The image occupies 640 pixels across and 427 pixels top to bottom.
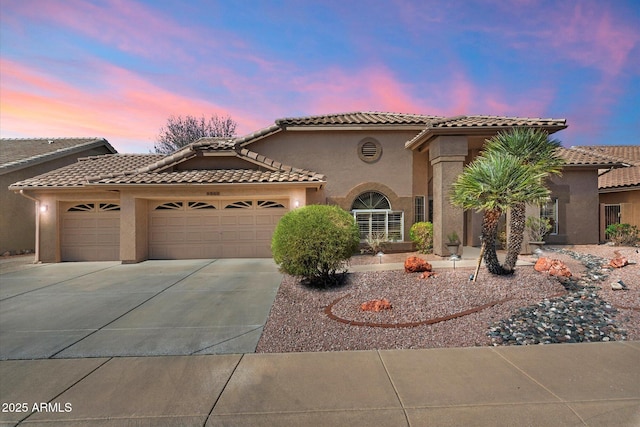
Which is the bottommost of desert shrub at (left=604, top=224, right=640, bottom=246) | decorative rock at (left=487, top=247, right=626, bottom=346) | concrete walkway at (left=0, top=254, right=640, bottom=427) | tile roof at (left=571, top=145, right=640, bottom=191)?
concrete walkway at (left=0, top=254, right=640, bottom=427)

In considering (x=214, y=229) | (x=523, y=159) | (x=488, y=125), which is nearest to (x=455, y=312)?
(x=523, y=159)

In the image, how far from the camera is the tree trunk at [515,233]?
834cm

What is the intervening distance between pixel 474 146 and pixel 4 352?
15.2m

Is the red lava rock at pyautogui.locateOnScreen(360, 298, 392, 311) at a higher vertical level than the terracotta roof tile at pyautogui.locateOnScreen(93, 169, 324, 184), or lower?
lower

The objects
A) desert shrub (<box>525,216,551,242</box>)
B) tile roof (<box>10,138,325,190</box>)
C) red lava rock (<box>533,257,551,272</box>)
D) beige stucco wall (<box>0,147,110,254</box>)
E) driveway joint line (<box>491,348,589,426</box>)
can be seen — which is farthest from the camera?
beige stucco wall (<box>0,147,110,254</box>)

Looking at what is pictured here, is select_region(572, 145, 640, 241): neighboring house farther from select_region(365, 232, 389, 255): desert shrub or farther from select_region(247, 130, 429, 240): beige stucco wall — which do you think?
select_region(365, 232, 389, 255): desert shrub

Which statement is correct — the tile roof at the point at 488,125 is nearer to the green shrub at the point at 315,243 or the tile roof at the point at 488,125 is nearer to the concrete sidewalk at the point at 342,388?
the green shrub at the point at 315,243

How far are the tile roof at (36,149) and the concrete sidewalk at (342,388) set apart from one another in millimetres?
18478

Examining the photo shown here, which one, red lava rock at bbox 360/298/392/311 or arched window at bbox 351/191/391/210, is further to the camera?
arched window at bbox 351/191/391/210

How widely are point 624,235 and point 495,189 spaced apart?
12.7 m

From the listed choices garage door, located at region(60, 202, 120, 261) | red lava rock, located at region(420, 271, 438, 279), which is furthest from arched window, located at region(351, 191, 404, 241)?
garage door, located at region(60, 202, 120, 261)

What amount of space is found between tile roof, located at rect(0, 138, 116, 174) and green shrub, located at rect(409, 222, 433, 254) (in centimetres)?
2077

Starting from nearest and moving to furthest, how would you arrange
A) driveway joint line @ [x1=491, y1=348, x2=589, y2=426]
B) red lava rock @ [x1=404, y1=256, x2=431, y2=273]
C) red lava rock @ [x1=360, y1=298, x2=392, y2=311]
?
driveway joint line @ [x1=491, y1=348, x2=589, y2=426] → red lava rock @ [x1=360, y1=298, x2=392, y2=311] → red lava rock @ [x1=404, y1=256, x2=431, y2=273]

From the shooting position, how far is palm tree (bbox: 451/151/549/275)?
7832 mm
